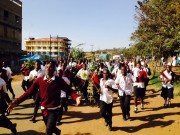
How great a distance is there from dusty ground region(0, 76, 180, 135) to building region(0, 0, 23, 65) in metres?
40.8

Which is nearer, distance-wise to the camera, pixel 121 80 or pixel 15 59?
pixel 121 80

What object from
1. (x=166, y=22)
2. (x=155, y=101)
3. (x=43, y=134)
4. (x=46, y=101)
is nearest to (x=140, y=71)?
(x=155, y=101)

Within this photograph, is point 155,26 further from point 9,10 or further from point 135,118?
point 9,10

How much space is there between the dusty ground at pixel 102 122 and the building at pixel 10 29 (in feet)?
134

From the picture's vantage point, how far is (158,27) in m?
25.2

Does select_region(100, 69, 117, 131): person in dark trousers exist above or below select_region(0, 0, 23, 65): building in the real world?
below

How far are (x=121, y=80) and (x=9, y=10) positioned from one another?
51.2 metres

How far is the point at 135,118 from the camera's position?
428 inches

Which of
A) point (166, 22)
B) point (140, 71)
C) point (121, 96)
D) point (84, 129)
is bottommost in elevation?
point (84, 129)

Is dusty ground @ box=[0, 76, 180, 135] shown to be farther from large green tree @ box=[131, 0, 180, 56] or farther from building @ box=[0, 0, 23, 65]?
building @ box=[0, 0, 23, 65]

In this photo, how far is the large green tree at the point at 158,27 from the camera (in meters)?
20.8

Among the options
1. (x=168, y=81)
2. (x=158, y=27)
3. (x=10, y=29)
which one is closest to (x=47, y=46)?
(x=10, y=29)

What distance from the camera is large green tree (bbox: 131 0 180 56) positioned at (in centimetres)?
2083

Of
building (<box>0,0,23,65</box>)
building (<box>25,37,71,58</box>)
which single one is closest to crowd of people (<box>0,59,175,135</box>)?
building (<box>0,0,23,65</box>)
